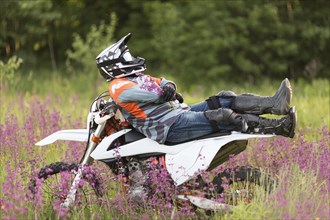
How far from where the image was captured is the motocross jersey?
18.6 ft

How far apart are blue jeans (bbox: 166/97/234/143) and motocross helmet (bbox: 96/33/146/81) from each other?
1.90ft

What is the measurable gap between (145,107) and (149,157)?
15.9 inches

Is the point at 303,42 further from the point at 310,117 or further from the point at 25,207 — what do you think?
the point at 25,207

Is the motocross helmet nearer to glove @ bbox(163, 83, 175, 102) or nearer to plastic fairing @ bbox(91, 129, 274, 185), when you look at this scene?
glove @ bbox(163, 83, 175, 102)

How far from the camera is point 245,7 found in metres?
17.0

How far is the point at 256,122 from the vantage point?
546 centimetres

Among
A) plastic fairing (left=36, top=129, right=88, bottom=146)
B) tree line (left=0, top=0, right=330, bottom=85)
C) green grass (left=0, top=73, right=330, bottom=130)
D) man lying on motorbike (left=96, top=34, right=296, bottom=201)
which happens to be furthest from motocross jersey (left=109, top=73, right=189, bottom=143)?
tree line (left=0, top=0, right=330, bottom=85)

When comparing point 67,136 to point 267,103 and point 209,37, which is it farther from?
point 209,37

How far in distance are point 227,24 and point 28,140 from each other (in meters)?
9.99

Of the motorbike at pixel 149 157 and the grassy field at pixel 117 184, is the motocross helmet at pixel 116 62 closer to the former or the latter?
the motorbike at pixel 149 157

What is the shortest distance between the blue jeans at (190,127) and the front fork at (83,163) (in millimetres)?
569

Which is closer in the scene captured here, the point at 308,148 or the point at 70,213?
the point at 70,213

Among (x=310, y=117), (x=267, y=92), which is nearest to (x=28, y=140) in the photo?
(x=310, y=117)

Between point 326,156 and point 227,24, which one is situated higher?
point 227,24
